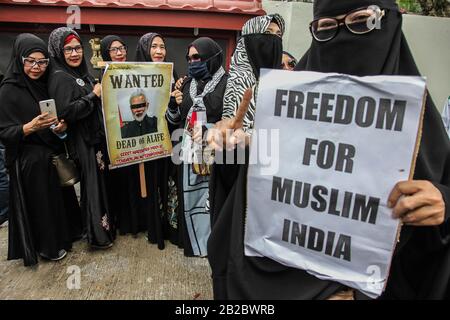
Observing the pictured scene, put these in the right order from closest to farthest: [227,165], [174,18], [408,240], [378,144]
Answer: [378,144] → [408,240] → [227,165] → [174,18]

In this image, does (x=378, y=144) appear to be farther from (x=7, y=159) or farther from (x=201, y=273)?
(x=7, y=159)

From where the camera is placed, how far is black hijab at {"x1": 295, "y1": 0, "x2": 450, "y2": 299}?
1.11 metres

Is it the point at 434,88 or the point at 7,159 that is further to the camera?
the point at 434,88

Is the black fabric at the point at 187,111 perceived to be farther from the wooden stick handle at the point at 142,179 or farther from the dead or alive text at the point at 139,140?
the wooden stick handle at the point at 142,179

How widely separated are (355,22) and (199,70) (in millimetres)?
1744

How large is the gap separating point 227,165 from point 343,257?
1.77 feet

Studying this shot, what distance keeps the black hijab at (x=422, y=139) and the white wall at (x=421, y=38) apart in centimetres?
390

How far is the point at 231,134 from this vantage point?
121 cm

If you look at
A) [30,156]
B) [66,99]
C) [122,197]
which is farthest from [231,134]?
[122,197]

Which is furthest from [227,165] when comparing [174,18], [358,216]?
[174,18]

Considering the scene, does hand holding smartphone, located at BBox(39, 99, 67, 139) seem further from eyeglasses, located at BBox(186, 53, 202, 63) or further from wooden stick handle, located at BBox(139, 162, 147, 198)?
eyeglasses, located at BBox(186, 53, 202, 63)

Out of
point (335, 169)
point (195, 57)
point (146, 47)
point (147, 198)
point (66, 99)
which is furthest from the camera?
point (147, 198)

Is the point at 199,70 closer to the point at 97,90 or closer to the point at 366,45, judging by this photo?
the point at 97,90
